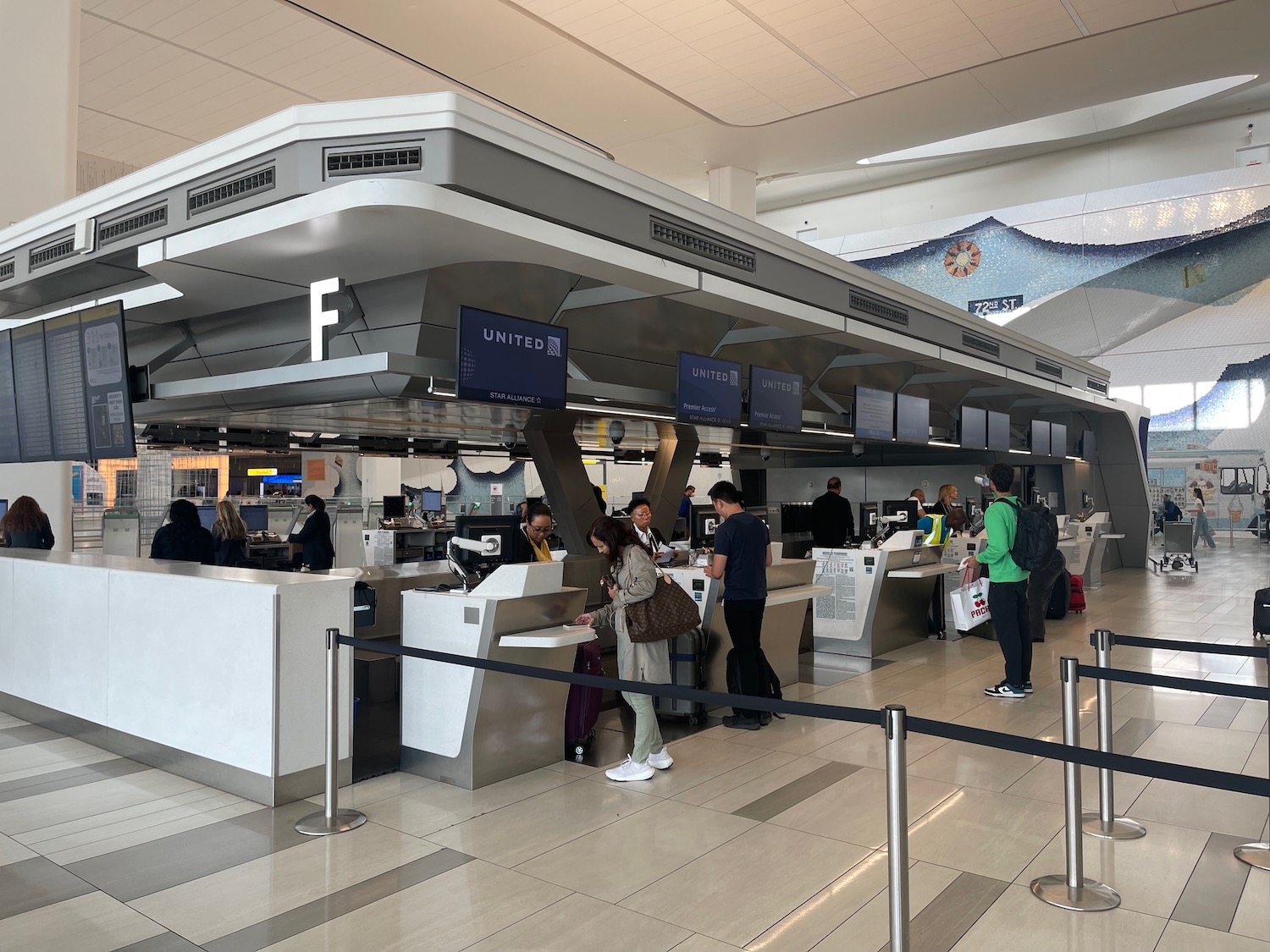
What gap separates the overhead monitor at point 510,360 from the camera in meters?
4.59

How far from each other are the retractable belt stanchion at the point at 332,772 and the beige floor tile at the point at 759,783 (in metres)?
1.57

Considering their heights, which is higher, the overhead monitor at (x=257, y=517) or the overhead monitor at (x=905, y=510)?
the overhead monitor at (x=905, y=510)

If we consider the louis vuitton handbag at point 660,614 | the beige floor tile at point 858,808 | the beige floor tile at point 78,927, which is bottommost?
the beige floor tile at point 858,808

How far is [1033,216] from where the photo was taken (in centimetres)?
2409

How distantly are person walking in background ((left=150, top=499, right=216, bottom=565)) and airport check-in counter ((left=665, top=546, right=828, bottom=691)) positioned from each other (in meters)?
4.23

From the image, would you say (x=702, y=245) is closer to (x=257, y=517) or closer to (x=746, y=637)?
(x=746, y=637)

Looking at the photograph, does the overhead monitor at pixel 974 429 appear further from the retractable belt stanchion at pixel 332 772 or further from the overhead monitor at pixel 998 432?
the retractable belt stanchion at pixel 332 772

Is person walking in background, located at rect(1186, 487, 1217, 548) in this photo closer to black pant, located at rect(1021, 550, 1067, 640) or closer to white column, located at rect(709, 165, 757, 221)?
white column, located at rect(709, 165, 757, 221)

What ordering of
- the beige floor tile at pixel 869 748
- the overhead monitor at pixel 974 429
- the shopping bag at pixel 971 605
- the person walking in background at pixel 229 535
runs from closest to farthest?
the beige floor tile at pixel 869 748, the shopping bag at pixel 971 605, the person walking in background at pixel 229 535, the overhead monitor at pixel 974 429

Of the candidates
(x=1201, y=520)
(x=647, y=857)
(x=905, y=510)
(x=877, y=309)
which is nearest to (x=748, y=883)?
(x=647, y=857)

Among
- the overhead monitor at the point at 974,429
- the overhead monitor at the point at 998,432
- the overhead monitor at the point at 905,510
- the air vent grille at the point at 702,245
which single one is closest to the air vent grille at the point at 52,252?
the air vent grille at the point at 702,245

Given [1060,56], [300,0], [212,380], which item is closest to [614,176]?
[212,380]

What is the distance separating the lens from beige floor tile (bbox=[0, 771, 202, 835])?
13.3ft

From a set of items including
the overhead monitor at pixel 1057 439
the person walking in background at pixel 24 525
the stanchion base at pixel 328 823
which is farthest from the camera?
the overhead monitor at pixel 1057 439
